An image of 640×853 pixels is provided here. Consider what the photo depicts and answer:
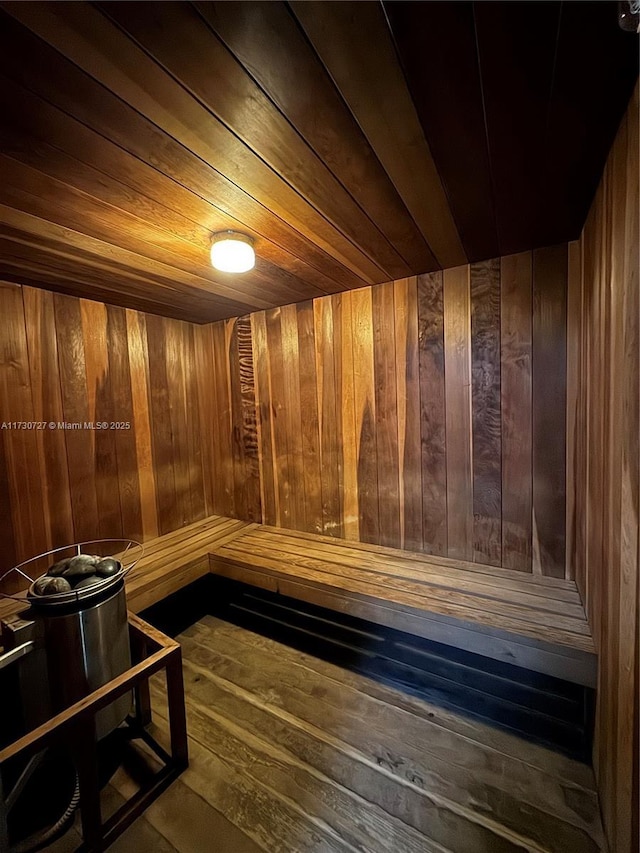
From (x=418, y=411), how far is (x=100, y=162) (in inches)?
66.7

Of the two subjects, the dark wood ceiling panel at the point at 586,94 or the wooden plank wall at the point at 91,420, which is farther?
the wooden plank wall at the point at 91,420

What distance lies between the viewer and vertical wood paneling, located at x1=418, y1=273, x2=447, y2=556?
73.8 inches

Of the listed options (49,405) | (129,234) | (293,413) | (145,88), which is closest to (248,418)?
(293,413)

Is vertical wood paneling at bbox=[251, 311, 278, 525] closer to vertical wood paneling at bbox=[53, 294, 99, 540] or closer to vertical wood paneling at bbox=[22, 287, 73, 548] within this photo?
vertical wood paneling at bbox=[53, 294, 99, 540]

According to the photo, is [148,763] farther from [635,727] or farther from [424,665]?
[635,727]

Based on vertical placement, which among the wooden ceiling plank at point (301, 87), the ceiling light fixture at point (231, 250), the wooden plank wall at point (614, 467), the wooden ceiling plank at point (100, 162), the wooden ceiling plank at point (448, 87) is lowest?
the wooden plank wall at point (614, 467)

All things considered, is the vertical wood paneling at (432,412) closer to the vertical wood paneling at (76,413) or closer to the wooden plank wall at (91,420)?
the wooden plank wall at (91,420)

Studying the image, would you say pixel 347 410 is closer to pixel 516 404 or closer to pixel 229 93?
pixel 516 404

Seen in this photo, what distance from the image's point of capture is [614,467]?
94 cm

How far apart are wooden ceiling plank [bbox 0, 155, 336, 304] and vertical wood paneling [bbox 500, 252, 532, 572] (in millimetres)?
1087

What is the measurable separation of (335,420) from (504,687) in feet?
5.12

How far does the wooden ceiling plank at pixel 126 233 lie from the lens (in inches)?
41.3

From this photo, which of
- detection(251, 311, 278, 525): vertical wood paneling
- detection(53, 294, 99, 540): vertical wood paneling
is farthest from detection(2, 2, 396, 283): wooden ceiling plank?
detection(53, 294, 99, 540): vertical wood paneling

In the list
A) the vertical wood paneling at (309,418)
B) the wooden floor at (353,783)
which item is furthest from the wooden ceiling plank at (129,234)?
the wooden floor at (353,783)
